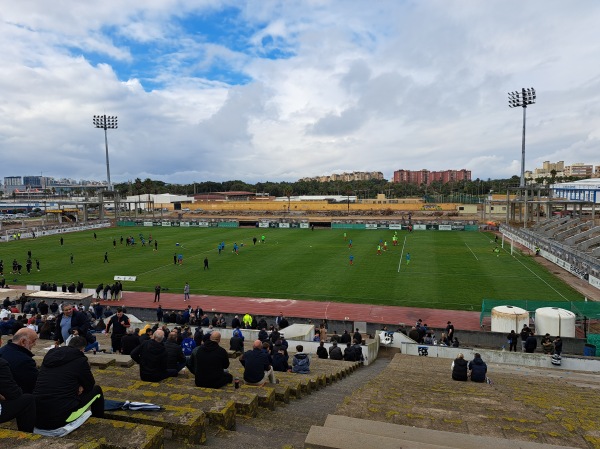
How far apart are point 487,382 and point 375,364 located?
226 inches

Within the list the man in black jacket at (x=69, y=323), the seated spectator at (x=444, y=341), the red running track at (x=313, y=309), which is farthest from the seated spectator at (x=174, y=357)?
the red running track at (x=313, y=309)

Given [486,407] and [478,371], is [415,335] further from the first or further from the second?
[486,407]

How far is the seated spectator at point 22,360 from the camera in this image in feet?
17.7

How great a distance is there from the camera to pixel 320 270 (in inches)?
1443

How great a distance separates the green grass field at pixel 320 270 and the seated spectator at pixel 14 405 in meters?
24.0

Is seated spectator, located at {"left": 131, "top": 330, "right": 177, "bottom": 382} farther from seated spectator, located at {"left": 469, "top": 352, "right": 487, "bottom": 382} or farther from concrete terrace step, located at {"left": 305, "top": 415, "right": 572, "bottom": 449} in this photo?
seated spectator, located at {"left": 469, "top": 352, "right": 487, "bottom": 382}

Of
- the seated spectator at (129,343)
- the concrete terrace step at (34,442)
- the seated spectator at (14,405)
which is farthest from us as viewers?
the seated spectator at (129,343)

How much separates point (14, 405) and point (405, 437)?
Result: 4.29 metres

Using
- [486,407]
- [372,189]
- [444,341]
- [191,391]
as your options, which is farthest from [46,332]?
[372,189]

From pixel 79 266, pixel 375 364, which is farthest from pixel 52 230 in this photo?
pixel 375 364

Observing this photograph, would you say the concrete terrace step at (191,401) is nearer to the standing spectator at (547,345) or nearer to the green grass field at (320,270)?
the standing spectator at (547,345)

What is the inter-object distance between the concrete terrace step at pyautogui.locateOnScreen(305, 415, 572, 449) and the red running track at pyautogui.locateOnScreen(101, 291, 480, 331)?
17.3 metres

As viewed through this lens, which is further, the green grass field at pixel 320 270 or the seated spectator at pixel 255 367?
the green grass field at pixel 320 270

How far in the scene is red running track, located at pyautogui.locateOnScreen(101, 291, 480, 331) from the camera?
77.6 ft
